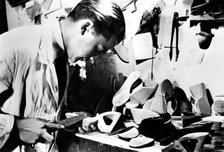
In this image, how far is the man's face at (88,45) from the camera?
2027 mm

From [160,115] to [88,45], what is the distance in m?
0.65

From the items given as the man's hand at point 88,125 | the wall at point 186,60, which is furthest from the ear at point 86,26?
the man's hand at point 88,125

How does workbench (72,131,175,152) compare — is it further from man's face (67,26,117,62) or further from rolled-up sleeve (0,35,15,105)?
rolled-up sleeve (0,35,15,105)

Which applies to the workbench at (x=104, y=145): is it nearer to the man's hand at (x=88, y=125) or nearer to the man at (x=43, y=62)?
the man's hand at (x=88, y=125)

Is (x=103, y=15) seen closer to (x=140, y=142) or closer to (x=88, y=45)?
(x=88, y=45)

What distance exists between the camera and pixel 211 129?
1616mm


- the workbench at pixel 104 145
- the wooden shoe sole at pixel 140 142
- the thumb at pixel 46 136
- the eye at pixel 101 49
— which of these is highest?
the eye at pixel 101 49

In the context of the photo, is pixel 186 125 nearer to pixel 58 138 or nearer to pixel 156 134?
pixel 156 134

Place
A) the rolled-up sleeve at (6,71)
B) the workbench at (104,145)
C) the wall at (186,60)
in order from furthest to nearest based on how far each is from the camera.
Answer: the rolled-up sleeve at (6,71), the workbench at (104,145), the wall at (186,60)

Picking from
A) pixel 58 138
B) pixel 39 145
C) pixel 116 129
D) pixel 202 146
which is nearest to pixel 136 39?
pixel 116 129

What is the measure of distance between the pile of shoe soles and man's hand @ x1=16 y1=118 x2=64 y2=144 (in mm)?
450

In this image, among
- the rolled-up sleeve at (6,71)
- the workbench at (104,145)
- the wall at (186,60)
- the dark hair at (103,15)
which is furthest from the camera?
the rolled-up sleeve at (6,71)

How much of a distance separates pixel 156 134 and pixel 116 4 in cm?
75

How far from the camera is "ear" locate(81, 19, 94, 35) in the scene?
2.10 metres
